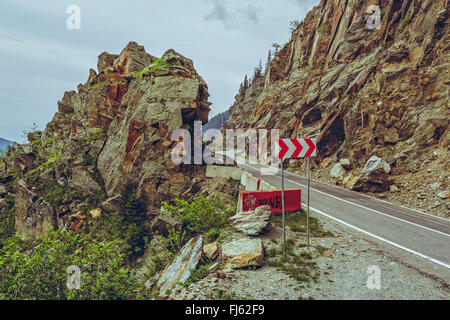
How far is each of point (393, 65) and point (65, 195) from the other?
39537 mm

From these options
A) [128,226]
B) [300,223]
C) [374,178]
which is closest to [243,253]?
[300,223]

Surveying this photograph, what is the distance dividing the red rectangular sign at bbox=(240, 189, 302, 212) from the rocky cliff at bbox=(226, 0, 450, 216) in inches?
314

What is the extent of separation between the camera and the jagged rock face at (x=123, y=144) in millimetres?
22703

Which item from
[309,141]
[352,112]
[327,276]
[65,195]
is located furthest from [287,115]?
[65,195]

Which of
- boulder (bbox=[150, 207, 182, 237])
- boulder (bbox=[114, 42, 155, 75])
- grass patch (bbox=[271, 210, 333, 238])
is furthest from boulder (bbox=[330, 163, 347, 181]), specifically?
boulder (bbox=[114, 42, 155, 75])

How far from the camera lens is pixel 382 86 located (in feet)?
56.6

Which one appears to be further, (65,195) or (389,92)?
(65,195)

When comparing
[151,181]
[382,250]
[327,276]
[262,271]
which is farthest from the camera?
[151,181]

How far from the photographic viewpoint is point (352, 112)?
19500 mm

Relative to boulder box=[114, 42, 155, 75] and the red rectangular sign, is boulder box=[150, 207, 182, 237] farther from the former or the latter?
boulder box=[114, 42, 155, 75]

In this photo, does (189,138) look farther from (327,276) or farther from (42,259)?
(327,276)

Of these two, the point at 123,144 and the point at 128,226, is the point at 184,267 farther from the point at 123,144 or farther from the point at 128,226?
the point at 123,144

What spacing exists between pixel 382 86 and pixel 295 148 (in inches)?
676
